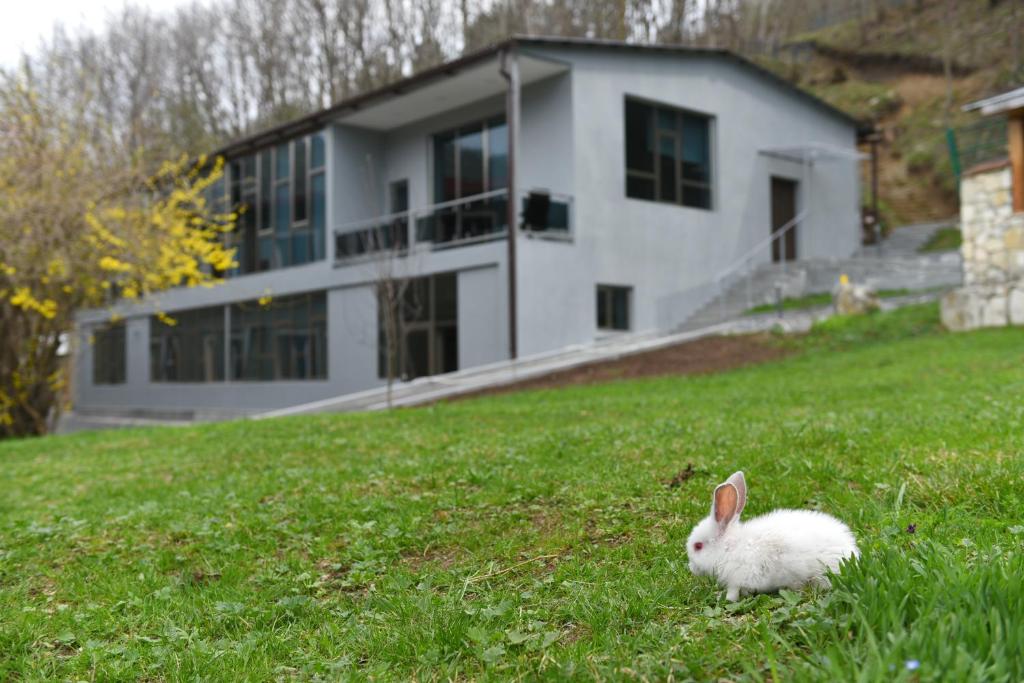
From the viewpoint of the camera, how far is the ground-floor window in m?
20.8

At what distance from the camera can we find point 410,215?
2158cm

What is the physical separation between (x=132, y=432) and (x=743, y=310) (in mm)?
14538

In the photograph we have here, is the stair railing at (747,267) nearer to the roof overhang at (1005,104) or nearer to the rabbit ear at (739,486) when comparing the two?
the roof overhang at (1005,104)

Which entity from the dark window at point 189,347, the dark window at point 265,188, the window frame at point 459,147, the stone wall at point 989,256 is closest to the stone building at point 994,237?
the stone wall at point 989,256

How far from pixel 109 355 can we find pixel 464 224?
21.1 meters

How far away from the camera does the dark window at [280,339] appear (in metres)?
24.6

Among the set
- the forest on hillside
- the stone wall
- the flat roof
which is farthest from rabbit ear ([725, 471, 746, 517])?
the forest on hillside

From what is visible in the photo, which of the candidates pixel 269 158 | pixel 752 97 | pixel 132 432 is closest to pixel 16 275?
pixel 132 432

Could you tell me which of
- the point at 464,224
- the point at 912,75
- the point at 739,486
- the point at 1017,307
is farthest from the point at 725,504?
the point at 912,75

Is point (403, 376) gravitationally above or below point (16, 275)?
below

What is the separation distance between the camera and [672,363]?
16.6 meters

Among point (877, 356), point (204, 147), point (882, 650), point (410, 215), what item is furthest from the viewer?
point (204, 147)

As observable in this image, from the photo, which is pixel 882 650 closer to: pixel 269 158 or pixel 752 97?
pixel 752 97

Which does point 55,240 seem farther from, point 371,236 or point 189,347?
point 189,347
